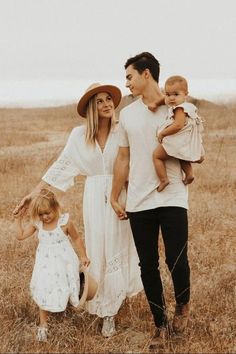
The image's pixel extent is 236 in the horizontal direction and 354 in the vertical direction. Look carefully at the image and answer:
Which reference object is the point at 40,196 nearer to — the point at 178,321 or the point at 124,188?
the point at 124,188

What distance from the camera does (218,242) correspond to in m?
6.50

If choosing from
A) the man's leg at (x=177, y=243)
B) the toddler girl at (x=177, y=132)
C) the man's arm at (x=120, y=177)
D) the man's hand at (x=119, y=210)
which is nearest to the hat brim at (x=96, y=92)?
the man's arm at (x=120, y=177)

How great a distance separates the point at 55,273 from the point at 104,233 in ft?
1.55

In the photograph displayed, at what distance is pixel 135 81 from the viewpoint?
3.71 meters

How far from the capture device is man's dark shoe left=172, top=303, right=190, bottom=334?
3883 mm

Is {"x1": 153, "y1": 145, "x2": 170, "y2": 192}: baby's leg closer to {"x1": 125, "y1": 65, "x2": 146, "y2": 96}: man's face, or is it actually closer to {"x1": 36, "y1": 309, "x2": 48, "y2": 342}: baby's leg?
{"x1": 125, "y1": 65, "x2": 146, "y2": 96}: man's face

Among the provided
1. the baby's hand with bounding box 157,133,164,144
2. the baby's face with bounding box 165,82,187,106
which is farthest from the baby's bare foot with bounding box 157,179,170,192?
the baby's face with bounding box 165,82,187,106

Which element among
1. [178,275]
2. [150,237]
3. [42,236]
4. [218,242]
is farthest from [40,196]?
[218,242]

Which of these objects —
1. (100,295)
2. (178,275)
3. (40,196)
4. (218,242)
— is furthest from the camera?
(218,242)

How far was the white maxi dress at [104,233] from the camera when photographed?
13.9ft

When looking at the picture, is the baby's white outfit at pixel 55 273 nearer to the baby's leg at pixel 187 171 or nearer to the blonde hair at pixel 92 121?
the blonde hair at pixel 92 121

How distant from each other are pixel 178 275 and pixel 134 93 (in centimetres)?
121

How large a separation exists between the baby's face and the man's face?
200mm

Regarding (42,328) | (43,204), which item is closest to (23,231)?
(43,204)
